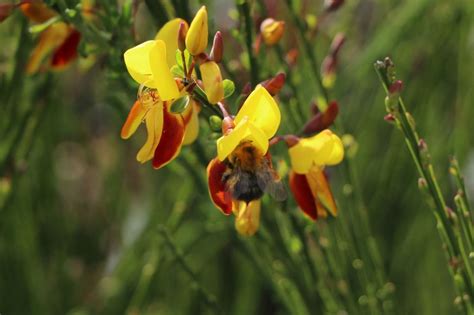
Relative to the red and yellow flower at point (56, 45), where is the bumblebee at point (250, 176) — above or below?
below

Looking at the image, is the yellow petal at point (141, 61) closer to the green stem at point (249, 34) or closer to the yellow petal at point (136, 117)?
the yellow petal at point (136, 117)

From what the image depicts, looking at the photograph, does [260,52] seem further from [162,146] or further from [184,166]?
[162,146]

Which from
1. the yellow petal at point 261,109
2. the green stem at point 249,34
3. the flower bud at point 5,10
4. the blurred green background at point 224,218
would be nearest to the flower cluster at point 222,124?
the yellow petal at point 261,109

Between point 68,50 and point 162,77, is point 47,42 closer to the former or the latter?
point 68,50

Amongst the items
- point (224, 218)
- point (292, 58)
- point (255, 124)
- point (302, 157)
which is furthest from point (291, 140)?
point (224, 218)

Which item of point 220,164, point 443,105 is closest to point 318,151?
point 220,164

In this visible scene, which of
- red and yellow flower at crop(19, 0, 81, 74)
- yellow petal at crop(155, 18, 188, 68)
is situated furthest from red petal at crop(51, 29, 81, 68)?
yellow petal at crop(155, 18, 188, 68)
